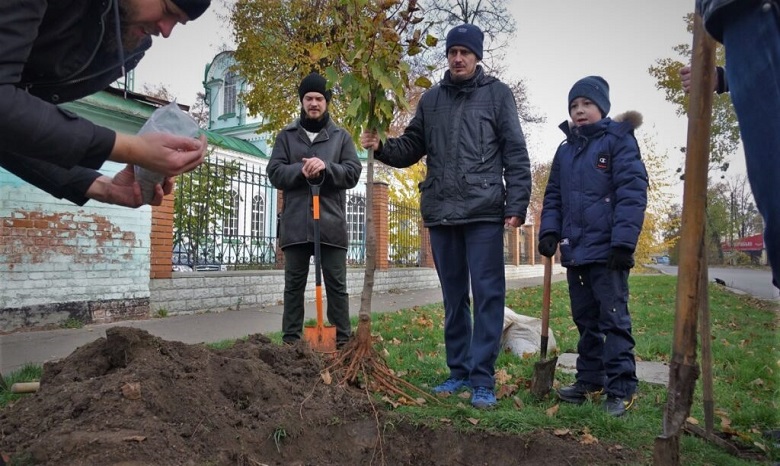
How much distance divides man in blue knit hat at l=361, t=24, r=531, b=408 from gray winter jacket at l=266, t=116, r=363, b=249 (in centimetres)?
91

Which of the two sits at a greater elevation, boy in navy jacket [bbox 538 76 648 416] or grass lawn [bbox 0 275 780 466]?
boy in navy jacket [bbox 538 76 648 416]

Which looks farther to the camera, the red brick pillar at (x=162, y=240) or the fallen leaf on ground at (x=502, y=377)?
the red brick pillar at (x=162, y=240)

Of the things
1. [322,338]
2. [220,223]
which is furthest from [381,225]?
[322,338]

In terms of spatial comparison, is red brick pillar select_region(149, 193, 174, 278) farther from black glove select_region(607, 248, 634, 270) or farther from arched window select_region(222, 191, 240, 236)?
black glove select_region(607, 248, 634, 270)

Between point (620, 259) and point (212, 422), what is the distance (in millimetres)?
2369

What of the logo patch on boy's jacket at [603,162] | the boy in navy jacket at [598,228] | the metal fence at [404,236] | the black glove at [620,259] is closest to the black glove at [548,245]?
the boy in navy jacket at [598,228]

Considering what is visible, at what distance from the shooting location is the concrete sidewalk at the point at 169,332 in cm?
436

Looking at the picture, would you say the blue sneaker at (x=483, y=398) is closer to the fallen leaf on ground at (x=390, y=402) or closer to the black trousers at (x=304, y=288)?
the fallen leaf on ground at (x=390, y=402)

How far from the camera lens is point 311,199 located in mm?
4363

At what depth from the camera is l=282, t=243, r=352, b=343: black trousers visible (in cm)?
431

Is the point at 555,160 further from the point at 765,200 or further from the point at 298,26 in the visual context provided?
the point at 298,26

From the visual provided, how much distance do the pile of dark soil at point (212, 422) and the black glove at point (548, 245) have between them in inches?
49.7

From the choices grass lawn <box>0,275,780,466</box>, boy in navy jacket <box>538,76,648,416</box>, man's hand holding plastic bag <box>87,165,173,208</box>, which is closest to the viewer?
man's hand holding plastic bag <box>87,165,173,208</box>

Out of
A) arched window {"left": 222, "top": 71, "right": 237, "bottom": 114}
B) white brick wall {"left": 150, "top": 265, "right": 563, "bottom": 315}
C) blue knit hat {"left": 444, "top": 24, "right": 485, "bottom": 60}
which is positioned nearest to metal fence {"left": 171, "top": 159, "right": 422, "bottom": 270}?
white brick wall {"left": 150, "top": 265, "right": 563, "bottom": 315}
